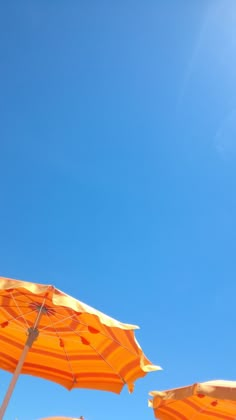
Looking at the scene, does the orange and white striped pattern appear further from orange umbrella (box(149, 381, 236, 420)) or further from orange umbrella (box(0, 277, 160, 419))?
orange umbrella (box(149, 381, 236, 420))

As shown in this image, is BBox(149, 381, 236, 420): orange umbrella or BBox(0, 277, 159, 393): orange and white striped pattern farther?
BBox(149, 381, 236, 420): orange umbrella

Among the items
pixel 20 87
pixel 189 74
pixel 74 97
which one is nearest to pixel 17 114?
pixel 20 87

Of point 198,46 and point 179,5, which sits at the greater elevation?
point 198,46

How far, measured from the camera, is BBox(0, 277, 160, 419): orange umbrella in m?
5.23

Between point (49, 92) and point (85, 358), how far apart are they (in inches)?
330

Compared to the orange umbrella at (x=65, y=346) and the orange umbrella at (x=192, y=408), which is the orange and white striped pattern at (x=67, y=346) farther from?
the orange umbrella at (x=192, y=408)

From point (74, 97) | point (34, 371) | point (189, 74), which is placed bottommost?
point (34, 371)

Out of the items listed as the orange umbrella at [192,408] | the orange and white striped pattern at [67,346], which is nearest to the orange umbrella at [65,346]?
the orange and white striped pattern at [67,346]

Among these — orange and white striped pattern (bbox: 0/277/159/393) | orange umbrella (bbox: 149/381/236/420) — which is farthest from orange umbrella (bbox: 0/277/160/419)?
orange umbrella (bbox: 149/381/236/420)

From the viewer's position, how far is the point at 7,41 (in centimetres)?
995

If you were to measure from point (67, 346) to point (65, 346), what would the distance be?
39mm

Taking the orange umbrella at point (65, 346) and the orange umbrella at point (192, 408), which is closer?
the orange umbrella at point (65, 346)

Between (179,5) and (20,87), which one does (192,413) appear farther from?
(20,87)

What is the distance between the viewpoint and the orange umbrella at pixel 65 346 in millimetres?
5230
